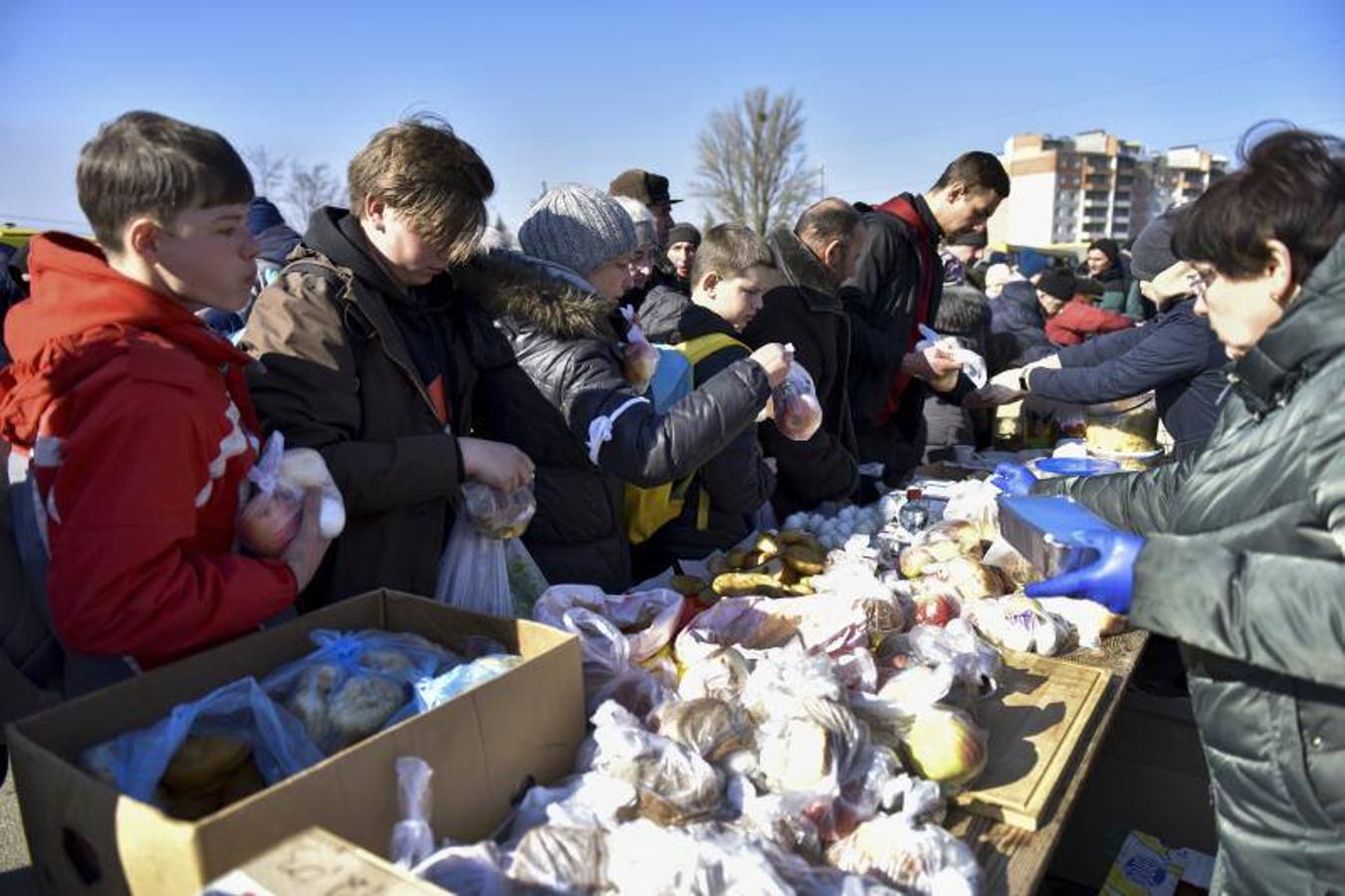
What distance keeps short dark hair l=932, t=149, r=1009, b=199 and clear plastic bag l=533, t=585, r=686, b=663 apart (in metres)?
3.24

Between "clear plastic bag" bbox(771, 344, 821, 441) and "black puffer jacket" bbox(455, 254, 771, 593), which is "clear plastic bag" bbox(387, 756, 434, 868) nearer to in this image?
"black puffer jacket" bbox(455, 254, 771, 593)

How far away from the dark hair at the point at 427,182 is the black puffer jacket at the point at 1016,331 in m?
5.08

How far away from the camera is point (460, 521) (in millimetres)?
2018

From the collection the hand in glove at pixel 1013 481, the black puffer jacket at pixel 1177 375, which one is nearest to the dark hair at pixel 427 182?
the hand in glove at pixel 1013 481

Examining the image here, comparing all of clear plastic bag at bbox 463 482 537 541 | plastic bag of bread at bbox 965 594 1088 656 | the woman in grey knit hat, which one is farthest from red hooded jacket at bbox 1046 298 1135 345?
clear plastic bag at bbox 463 482 537 541

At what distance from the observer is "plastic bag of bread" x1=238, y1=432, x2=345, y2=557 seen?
4.94 ft

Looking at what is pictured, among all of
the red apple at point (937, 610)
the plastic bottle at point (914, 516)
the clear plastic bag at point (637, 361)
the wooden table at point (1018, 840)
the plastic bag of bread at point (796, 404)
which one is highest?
the clear plastic bag at point (637, 361)

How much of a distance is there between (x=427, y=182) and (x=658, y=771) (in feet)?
4.14

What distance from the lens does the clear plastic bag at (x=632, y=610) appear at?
1.83m

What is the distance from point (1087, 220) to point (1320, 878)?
94093 millimetres

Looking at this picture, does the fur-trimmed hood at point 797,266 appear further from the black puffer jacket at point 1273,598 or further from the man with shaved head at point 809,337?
the black puffer jacket at point 1273,598

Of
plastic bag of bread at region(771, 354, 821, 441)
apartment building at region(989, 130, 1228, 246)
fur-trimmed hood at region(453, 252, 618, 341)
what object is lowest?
plastic bag of bread at region(771, 354, 821, 441)

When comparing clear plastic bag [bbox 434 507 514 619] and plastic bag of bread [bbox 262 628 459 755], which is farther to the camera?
clear plastic bag [bbox 434 507 514 619]

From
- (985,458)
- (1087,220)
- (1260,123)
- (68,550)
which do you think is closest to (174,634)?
(68,550)
